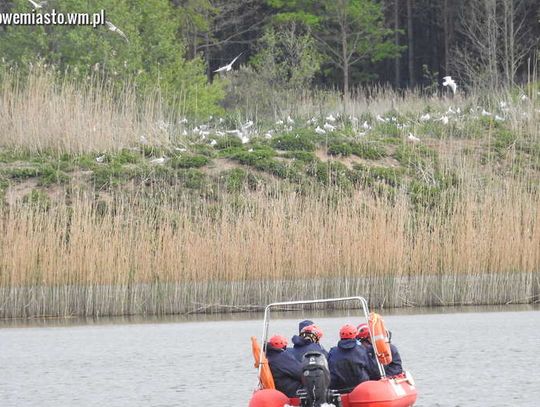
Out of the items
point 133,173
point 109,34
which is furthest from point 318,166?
point 109,34

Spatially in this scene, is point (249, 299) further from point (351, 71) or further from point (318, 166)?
point (351, 71)

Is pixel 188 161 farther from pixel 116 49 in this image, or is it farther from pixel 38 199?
pixel 116 49

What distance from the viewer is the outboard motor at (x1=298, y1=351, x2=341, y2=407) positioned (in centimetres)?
869

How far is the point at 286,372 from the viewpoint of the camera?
9.37 meters

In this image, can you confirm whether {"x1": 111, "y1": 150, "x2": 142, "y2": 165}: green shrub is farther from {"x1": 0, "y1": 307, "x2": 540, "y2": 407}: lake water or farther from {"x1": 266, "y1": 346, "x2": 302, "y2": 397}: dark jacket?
{"x1": 266, "y1": 346, "x2": 302, "y2": 397}: dark jacket

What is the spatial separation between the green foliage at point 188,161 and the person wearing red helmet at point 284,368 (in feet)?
48.3

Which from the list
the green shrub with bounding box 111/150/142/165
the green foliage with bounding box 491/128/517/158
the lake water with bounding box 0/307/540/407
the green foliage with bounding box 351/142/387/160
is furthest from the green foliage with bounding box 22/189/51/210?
the green foliage with bounding box 491/128/517/158

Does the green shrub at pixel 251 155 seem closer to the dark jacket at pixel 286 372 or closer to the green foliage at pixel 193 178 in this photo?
the green foliage at pixel 193 178

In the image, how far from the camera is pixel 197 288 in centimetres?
1870

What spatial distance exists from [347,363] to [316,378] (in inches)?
30.1

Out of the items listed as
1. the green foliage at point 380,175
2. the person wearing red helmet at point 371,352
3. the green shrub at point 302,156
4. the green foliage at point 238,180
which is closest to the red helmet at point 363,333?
the person wearing red helmet at point 371,352

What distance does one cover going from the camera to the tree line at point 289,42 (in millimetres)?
31828

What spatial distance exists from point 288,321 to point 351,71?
121 ft

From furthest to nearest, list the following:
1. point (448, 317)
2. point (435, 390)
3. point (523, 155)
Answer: point (523, 155) < point (448, 317) < point (435, 390)
